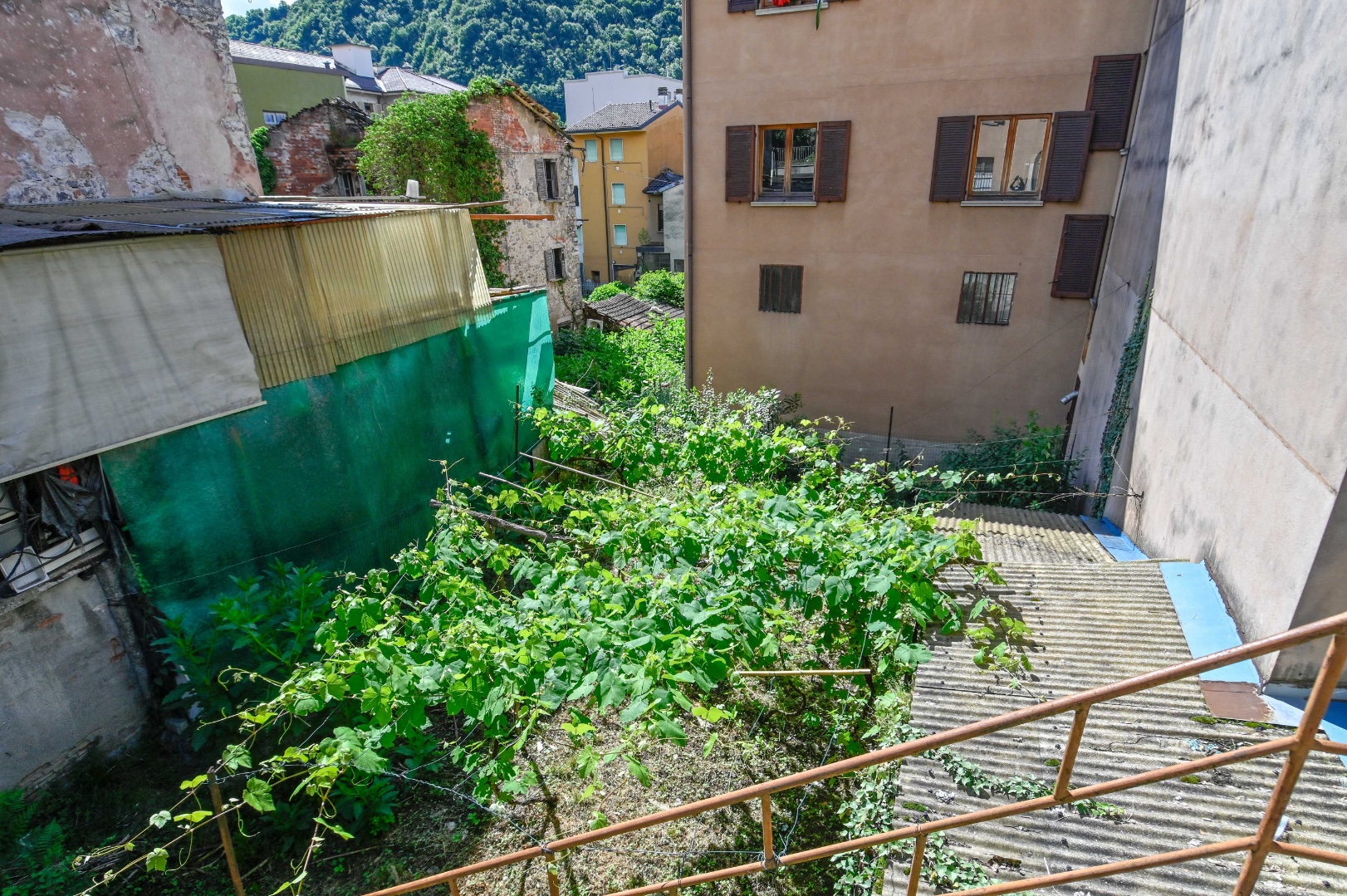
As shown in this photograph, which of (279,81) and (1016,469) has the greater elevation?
(279,81)

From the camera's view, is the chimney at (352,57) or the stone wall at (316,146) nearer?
the stone wall at (316,146)

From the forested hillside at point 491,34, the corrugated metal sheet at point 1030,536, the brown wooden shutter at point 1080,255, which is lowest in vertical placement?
the corrugated metal sheet at point 1030,536

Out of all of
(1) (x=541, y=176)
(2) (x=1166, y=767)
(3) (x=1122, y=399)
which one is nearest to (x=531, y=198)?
(1) (x=541, y=176)

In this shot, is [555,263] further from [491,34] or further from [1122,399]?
[491,34]

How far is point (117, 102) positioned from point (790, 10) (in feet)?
31.8

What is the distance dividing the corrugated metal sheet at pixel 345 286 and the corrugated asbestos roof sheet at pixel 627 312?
1407 cm

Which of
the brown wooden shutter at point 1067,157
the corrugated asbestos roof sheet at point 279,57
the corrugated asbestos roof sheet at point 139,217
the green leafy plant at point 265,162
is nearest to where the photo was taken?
the corrugated asbestos roof sheet at point 139,217

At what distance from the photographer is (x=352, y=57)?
31.0 metres

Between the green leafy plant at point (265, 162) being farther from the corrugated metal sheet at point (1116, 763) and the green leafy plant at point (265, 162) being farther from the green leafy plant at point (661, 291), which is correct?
the corrugated metal sheet at point (1116, 763)

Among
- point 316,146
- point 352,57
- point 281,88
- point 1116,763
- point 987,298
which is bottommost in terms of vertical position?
point 1116,763

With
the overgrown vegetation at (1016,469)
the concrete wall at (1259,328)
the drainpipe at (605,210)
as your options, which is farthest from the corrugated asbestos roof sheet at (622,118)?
the concrete wall at (1259,328)

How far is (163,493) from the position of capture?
522 cm

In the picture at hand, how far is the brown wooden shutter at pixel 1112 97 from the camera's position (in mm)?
9969

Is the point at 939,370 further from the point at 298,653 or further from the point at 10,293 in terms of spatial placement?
the point at 10,293
